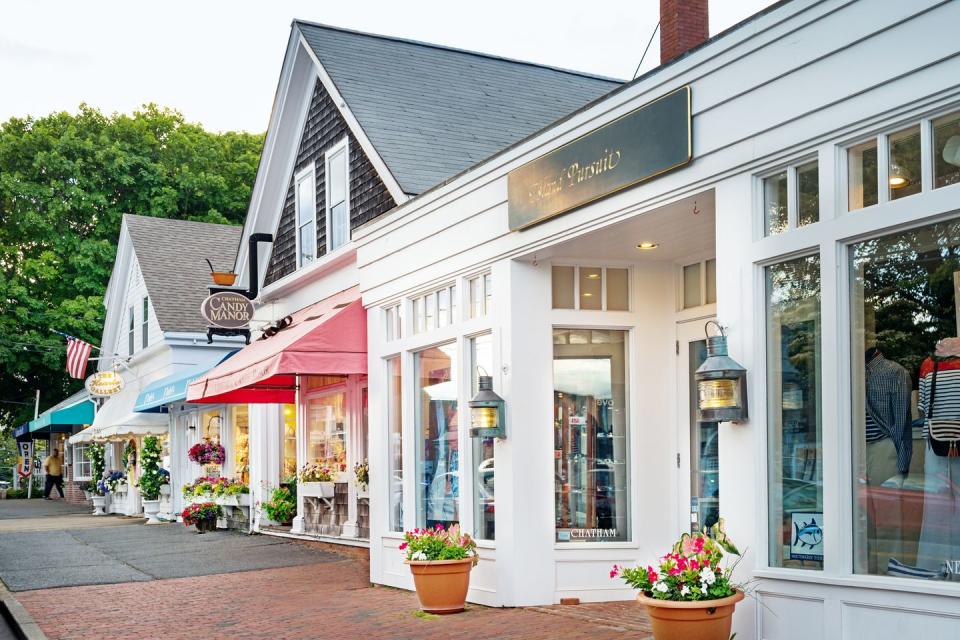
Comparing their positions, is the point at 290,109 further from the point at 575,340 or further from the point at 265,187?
the point at 575,340

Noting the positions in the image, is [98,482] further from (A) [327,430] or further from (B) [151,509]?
(A) [327,430]

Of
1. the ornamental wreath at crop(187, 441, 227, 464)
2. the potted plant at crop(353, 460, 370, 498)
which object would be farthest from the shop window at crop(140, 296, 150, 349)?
the potted plant at crop(353, 460, 370, 498)

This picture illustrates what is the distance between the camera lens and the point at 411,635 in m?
9.05

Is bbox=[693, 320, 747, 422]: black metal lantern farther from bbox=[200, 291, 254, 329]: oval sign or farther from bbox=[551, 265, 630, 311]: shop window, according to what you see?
bbox=[200, 291, 254, 329]: oval sign

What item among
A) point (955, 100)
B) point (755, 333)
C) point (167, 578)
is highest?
point (955, 100)

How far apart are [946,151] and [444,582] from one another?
5851mm

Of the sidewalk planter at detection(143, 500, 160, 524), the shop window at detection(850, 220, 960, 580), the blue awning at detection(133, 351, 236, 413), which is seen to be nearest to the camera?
the shop window at detection(850, 220, 960, 580)

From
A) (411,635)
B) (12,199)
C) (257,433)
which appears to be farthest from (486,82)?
(12,199)

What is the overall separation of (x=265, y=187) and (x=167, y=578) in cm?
791

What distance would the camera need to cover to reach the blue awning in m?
22.1

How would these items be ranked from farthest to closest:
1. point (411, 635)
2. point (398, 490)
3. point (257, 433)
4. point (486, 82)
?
1. point (257, 433)
2. point (486, 82)
3. point (398, 490)
4. point (411, 635)

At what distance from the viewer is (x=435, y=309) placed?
11539mm

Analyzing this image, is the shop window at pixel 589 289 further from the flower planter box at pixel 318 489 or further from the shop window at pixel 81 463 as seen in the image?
→ the shop window at pixel 81 463

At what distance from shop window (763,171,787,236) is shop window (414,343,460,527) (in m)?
4.63
